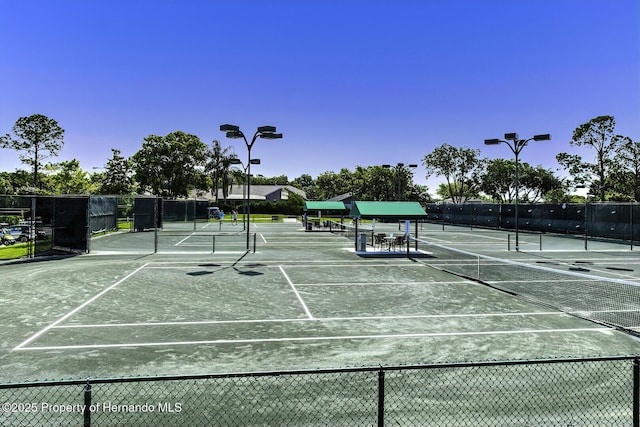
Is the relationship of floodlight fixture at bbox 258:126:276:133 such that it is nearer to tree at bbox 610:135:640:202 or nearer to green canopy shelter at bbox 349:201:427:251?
green canopy shelter at bbox 349:201:427:251

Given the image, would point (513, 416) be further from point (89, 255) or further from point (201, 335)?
point (89, 255)

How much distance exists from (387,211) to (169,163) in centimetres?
5903

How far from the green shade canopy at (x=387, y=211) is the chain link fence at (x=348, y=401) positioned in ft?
65.3

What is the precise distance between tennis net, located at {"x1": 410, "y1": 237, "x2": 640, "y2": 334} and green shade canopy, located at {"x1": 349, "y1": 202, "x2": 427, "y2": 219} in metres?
3.65

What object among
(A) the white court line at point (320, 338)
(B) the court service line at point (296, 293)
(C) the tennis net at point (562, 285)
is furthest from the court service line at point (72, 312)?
(C) the tennis net at point (562, 285)

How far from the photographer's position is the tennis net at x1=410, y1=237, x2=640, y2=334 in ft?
42.4

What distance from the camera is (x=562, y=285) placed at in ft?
56.6

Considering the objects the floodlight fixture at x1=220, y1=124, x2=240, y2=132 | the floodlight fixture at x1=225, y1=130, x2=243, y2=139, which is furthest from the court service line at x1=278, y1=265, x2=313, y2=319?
the floodlight fixture at x1=220, y1=124, x2=240, y2=132

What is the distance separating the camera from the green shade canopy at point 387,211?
27891mm

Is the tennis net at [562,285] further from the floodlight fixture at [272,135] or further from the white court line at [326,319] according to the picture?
the floodlight fixture at [272,135]

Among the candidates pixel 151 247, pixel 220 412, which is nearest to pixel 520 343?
pixel 220 412

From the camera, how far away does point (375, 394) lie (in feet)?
23.6

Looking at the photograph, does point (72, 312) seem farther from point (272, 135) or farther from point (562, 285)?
point (562, 285)

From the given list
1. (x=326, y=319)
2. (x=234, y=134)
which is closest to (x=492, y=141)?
(x=234, y=134)
